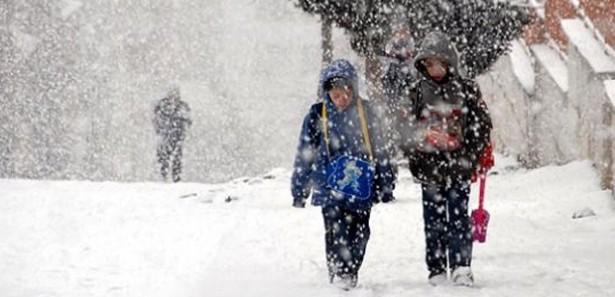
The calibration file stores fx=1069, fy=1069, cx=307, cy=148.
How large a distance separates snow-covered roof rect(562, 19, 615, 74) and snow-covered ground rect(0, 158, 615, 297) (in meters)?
1.12

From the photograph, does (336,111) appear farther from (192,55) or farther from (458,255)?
(192,55)

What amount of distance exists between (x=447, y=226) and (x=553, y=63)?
796 cm

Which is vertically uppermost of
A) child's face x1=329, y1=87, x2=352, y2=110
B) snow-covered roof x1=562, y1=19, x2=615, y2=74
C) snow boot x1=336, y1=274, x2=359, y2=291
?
snow-covered roof x1=562, y1=19, x2=615, y2=74

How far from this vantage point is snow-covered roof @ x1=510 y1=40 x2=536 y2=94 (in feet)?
48.6

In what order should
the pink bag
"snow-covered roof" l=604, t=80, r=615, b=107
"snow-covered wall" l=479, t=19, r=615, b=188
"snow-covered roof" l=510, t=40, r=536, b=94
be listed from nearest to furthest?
1. the pink bag
2. "snow-covered roof" l=604, t=80, r=615, b=107
3. "snow-covered wall" l=479, t=19, r=615, b=188
4. "snow-covered roof" l=510, t=40, r=536, b=94

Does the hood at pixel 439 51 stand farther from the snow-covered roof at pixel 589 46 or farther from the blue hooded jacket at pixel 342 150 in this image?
the snow-covered roof at pixel 589 46

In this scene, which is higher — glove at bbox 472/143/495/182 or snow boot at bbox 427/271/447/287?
glove at bbox 472/143/495/182

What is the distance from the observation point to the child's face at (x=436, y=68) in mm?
6078

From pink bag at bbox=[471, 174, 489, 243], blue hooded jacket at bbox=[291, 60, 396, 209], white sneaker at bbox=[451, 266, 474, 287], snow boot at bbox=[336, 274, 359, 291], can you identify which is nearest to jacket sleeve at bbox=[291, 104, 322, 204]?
blue hooded jacket at bbox=[291, 60, 396, 209]

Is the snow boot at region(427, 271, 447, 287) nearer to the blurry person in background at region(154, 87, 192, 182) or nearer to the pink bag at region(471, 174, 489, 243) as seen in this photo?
the pink bag at region(471, 174, 489, 243)

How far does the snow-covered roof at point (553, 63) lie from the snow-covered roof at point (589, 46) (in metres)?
0.92

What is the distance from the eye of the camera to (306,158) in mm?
6340

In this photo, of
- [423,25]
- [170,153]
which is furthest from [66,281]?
[170,153]

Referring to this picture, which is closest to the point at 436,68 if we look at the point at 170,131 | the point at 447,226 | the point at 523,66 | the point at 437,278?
the point at 447,226
